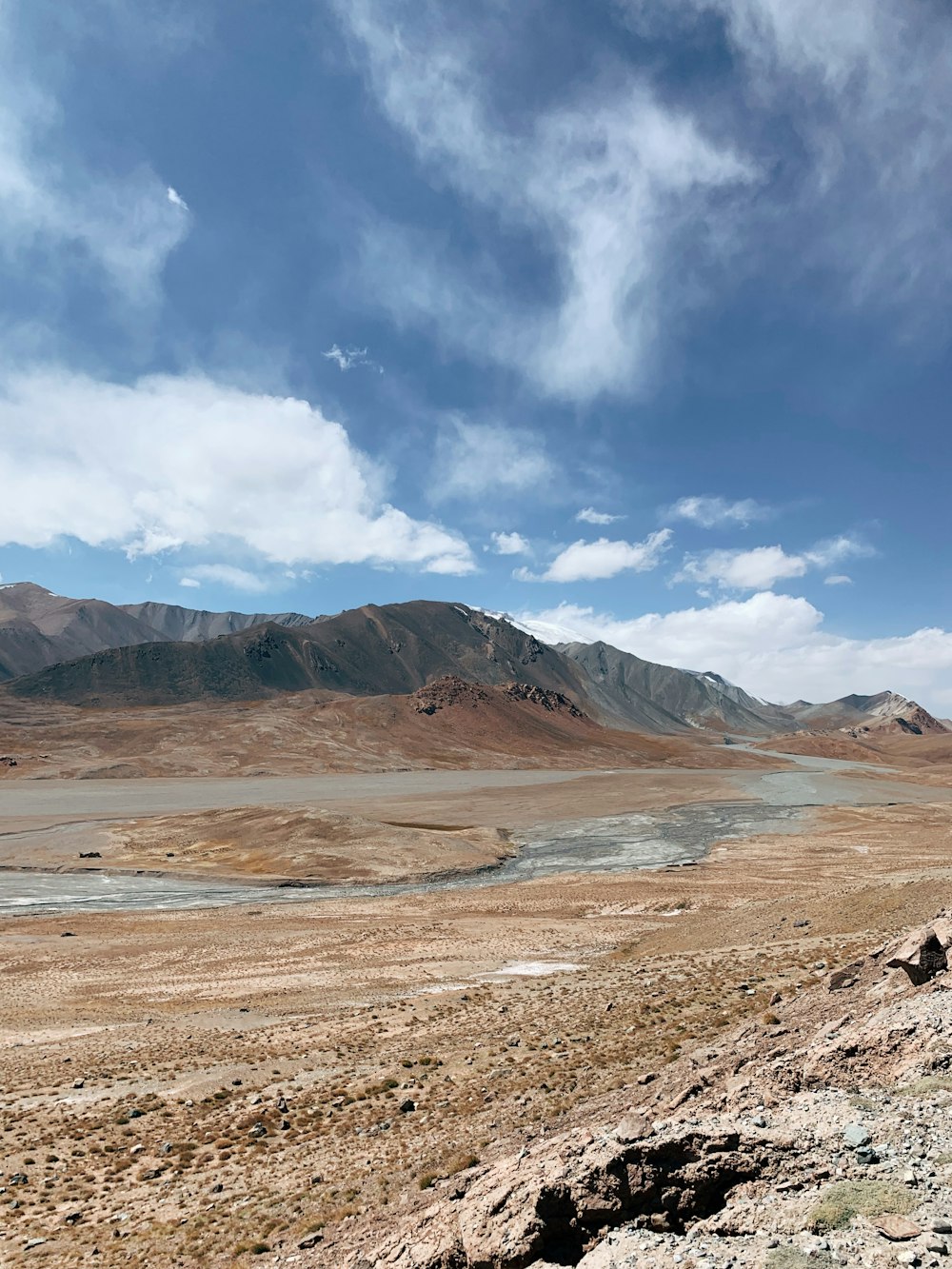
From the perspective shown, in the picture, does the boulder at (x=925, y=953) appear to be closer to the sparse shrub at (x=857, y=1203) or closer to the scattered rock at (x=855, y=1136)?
the scattered rock at (x=855, y=1136)

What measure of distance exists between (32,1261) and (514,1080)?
8.91 meters

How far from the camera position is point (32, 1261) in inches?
411

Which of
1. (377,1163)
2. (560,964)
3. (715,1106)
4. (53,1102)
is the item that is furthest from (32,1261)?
(560,964)

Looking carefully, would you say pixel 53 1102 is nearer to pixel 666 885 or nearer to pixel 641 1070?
pixel 641 1070

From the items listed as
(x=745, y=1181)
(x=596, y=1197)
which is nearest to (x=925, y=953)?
(x=745, y=1181)

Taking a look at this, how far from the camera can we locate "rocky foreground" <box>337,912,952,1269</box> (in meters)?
5.96

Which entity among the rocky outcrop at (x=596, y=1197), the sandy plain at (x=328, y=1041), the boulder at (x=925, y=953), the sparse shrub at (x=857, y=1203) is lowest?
the sandy plain at (x=328, y=1041)

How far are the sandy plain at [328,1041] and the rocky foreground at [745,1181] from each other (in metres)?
2.51

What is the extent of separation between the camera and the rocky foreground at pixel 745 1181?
19.6ft

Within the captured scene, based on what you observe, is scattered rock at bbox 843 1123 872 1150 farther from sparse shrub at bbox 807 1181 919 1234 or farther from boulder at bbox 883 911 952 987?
boulder at bbox 883 911 952 987

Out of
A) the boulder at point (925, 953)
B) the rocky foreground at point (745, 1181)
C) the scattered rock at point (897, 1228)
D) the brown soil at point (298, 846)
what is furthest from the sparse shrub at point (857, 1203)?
the brown soil at point (298, 846)

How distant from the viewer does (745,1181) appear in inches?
272

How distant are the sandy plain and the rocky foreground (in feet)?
8.24

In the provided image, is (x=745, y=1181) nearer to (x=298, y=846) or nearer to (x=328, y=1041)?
(x=328, y=1041)
